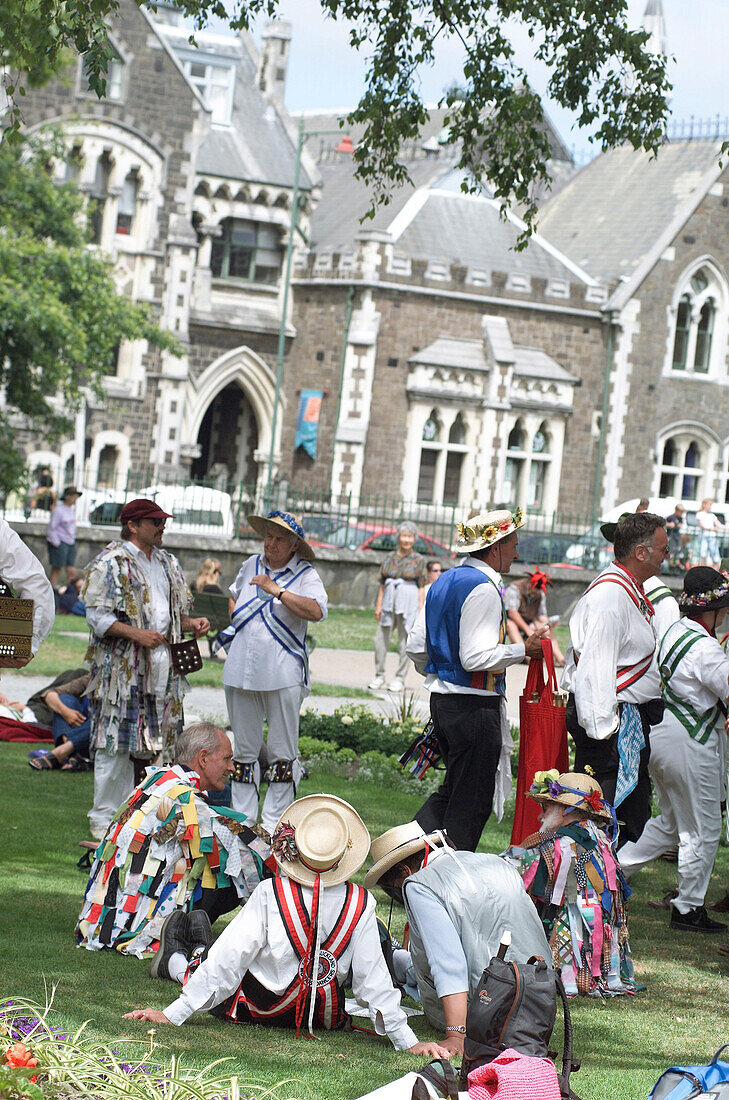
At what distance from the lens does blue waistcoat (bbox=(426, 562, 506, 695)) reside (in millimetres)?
6379

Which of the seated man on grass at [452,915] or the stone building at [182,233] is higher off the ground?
the stone building at [182,233]

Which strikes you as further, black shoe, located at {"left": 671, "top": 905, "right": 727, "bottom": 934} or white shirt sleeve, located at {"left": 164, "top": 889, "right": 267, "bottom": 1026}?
black shoe, located at {"left": 671, "top": 905, "right": 727, "bottom": 934}

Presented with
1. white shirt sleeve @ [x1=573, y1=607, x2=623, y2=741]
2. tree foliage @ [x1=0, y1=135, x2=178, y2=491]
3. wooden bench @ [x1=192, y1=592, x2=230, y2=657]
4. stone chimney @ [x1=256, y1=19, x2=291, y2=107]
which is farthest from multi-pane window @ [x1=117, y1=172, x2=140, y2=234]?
white shirt sleeve @ [x1=573, y1=607, x2=623, y2=741]

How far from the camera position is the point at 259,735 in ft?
25.4

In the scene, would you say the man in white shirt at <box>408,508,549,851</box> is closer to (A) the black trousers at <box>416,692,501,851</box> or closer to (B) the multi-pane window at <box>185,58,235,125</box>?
A: (A) the black trousers at <box>416,692,501,851</box>

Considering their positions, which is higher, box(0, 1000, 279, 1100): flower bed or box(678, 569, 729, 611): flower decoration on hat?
box(678, 569, 729, 611): flower decoration on hat

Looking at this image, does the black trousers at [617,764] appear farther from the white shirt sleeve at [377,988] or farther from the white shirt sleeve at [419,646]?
the white shirt sleeve at [377,988]

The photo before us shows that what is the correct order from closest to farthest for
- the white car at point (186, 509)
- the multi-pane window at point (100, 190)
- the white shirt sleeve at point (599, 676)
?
the white shirt sleeve at point (599, 676)
the white car at point (186, 509)
the multi-pane window at point (100, 190)

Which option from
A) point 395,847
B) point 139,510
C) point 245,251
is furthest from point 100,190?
point 395,847

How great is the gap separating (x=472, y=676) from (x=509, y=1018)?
8.01 ft

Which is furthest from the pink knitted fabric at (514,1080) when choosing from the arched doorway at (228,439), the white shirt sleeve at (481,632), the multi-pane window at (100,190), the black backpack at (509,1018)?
the arched doorway at (228,439)

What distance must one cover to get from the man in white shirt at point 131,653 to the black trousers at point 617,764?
226 cm

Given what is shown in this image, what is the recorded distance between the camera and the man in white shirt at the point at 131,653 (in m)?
7.39

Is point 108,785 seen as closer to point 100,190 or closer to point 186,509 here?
point 186,509
